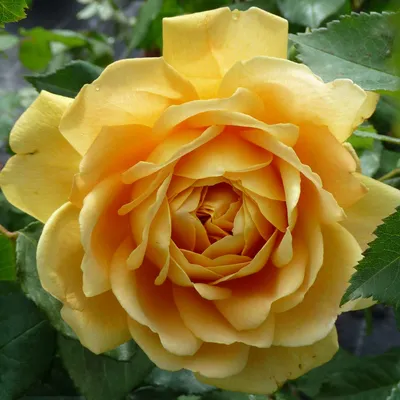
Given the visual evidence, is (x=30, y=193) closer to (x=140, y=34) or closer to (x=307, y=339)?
(x=307, y=339)

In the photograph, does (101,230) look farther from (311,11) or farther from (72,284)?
(311,11)

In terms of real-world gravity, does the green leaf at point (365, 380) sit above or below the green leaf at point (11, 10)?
below

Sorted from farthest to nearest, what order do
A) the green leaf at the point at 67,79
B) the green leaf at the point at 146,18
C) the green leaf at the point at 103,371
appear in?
the green leaf at the point at 146,18 → the green leaf at the point at 67,79 → the green leaf at the point at 103,371

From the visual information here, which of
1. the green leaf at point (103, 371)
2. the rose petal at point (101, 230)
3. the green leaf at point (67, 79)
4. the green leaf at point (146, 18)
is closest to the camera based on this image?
the rose petal at point (101, 230)

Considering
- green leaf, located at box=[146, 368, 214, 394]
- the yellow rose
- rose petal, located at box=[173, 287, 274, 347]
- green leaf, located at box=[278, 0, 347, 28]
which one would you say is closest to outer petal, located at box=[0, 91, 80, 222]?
the yellow rose

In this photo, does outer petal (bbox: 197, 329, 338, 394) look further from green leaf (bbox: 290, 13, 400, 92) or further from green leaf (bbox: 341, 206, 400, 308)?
green leaf (bbox: 290, 13, 400, 92)

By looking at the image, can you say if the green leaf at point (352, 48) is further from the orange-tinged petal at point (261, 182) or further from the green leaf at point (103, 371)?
the green leaf at point (103, 371)

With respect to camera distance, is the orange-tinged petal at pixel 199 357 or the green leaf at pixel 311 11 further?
the green leaf at pixel 311 11

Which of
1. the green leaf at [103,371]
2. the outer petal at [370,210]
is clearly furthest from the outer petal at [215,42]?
the green leaf at [103,371]
